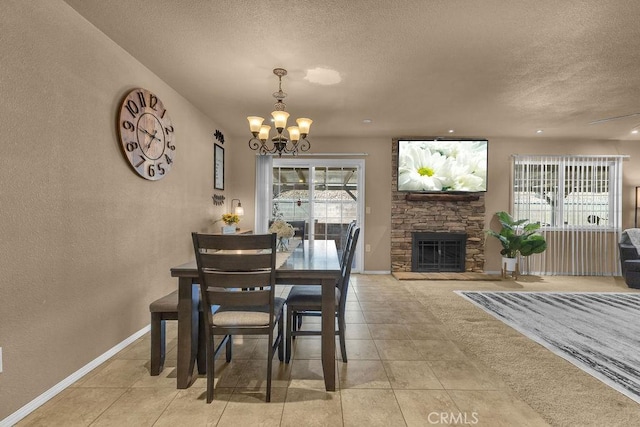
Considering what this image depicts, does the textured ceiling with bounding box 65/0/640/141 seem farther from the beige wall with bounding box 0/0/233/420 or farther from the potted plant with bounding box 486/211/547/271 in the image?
the potted plant with bounding box 486/211/547/271

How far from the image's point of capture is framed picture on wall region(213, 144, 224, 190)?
4801 mm

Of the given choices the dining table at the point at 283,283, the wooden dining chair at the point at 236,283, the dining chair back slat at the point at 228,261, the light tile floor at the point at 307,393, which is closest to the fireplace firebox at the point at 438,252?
the light tile floor at the point at 307,393

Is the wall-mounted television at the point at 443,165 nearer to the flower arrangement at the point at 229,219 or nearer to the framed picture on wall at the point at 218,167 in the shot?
the flower arrangement at the point at 229,219

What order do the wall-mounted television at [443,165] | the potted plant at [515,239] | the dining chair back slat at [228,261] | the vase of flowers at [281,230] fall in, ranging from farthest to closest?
1. the wall-mounted television at [443,165]
2. the potted plant at [515,239]
3. the vase of flowers at [281,230]
4. the dining chair back slat at [228,261]

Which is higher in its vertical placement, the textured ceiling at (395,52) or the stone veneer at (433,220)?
the textured ceiling at (395,52)

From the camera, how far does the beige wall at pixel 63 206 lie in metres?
1.72

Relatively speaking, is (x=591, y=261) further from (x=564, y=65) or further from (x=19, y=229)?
(x=19, y=229)

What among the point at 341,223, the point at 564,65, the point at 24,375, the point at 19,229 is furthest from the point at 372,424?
the point at 341,223

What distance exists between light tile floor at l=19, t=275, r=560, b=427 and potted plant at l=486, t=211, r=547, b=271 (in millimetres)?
3211

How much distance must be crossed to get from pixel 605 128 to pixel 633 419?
474 cm

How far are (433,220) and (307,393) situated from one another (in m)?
4.39

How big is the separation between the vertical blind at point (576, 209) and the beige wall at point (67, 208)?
5901 millimetres
